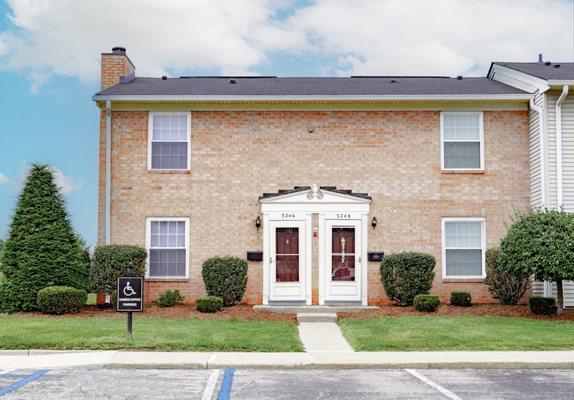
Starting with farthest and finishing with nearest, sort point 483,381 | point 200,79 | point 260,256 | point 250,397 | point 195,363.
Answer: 1. point 200,79
2. point 260,256
3. point 195,363
4. point 483,381
5. point 250,397

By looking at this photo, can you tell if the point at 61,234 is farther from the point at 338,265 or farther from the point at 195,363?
the point at 195,363

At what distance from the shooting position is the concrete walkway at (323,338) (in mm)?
13812

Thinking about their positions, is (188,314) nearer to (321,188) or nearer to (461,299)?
(321,188)

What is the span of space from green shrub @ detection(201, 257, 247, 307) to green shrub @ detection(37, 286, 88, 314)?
3277mm

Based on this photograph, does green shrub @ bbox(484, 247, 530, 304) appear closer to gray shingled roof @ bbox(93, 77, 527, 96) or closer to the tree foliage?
the tree foliage

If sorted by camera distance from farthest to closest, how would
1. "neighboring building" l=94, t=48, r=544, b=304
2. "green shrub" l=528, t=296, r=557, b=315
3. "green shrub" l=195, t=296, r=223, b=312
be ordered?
1. "neighboring building" l=94, t=48, r=544, b=304
2. "green shrub" l=528, t=296, r=557, b=315
3. "green shrub" l=195, t=296, r=223, b=312

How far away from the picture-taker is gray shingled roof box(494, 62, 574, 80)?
20.9m

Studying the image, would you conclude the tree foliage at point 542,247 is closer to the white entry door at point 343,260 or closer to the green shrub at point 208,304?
the white entry door at point 343,260

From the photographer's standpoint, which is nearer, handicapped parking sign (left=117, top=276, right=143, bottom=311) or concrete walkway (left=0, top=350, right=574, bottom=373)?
concrete walkway (left=0, top=350, right=574, bottom=373)

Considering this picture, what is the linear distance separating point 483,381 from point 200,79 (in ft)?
53.8

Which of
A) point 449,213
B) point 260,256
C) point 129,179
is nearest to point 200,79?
point 129,179

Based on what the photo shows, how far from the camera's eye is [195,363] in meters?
11.9

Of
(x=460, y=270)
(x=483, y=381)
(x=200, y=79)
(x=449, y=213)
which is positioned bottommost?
(x=483, y=381)

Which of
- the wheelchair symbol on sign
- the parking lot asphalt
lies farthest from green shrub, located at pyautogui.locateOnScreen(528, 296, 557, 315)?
the wheelchair symbol on sign
